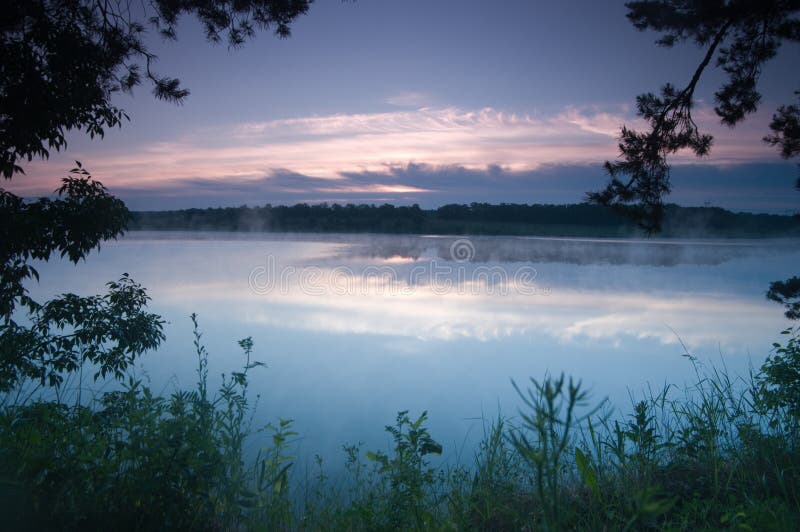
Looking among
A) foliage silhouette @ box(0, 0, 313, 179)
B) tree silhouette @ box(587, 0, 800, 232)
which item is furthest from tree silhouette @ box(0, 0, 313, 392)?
tree silhouette @ box(587, 0, 800, 232)

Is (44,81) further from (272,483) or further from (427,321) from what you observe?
(427,321)

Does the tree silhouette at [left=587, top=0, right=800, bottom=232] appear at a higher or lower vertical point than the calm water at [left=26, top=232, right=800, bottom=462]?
higher

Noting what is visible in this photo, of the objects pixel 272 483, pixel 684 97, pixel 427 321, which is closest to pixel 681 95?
pixel 684 97

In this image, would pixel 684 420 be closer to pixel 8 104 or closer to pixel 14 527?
pixel 14 527

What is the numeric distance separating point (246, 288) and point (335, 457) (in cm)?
1226

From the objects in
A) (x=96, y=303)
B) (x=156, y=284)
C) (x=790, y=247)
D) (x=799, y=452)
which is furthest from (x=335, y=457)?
(x=790, y=247)

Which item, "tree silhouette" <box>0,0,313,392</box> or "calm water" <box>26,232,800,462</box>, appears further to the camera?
"calm water" <box>26,232,800,462</box>

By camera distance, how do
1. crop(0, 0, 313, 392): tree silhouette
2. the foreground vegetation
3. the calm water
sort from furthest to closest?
the calm water
crop(0, 0, 313, 392): tree silhouette
the foreground vegetation

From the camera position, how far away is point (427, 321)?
11852mm

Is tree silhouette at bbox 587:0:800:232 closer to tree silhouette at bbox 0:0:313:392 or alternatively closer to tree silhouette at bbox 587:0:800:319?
tree silhouette at bbox 587:0:800:319

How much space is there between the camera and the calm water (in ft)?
23.5

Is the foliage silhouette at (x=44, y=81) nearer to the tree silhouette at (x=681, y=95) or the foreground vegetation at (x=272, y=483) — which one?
the foreground vegetation at (x=272, y=483)

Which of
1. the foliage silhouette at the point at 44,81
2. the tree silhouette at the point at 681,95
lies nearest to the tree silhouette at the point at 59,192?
the foliage silhouette at the point at 44,81

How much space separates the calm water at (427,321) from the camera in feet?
23.5
